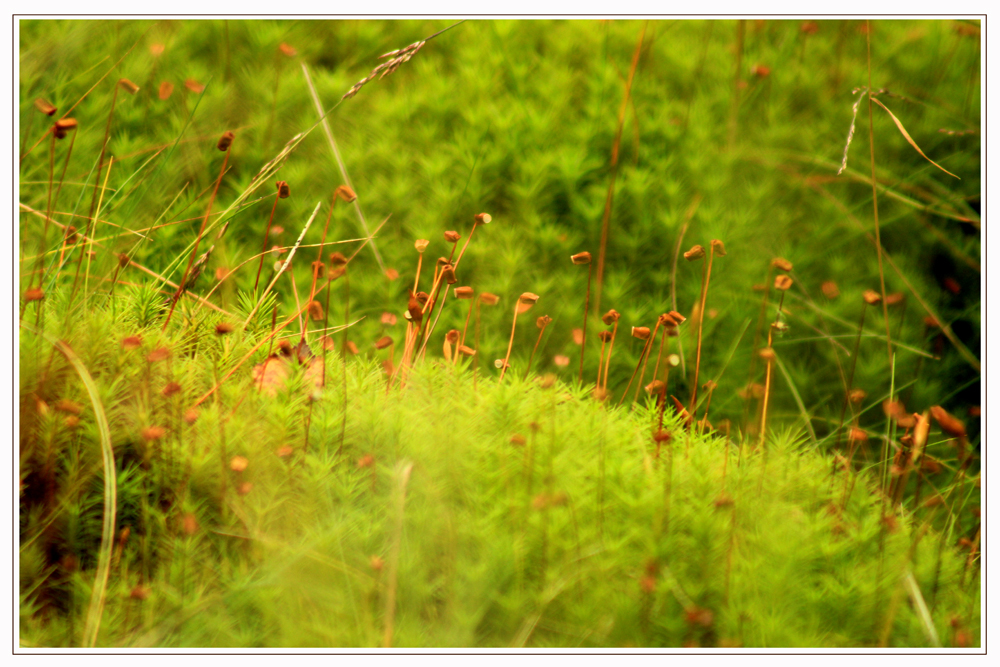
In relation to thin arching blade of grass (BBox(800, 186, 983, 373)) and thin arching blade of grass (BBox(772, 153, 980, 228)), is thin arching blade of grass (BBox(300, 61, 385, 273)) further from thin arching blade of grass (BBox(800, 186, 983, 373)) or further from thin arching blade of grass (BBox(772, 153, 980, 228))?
thin arching blade of grass (BBox(800, 186, 983, 373))

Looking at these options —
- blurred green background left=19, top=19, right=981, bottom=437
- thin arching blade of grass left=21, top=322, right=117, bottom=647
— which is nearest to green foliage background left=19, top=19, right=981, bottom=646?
blurred green background left=19, top=19, right=981, bottom=437

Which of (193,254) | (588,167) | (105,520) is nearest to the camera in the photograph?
(105,520)

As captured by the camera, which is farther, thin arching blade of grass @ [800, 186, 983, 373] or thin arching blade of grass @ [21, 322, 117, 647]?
thin arching blade of grass @ [800, 186, 983, 373]

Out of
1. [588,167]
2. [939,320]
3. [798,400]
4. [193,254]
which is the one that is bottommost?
[798,400]

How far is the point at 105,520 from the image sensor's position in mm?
790

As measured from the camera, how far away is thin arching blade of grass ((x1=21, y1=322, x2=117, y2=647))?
0.77 meters

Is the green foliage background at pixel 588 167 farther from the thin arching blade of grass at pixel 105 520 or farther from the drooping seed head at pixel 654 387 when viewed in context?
the thin arching blade of grass at pixel 105 520

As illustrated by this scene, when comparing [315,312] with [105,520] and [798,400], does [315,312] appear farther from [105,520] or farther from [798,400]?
[798,400]

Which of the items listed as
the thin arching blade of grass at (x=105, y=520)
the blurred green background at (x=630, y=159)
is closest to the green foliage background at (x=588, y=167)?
the blurred green background at (x=630, y=159)

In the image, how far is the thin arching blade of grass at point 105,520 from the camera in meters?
0.77

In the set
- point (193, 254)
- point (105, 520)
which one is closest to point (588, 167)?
point (193, 254)

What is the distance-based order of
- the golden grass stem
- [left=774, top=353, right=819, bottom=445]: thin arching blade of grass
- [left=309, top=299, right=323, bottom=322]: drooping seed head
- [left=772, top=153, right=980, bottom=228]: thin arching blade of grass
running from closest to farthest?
the golden grass stem < [left=309, top=299, right=323, bottom=322]: drooping seed head < [left=774, top=353, right=819, bottom=445]: thin arching blade of grass < [left=772, top=153, right=980, bottom=228]: thin arching blade of grass

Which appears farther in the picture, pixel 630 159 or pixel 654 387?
pixel 630 159
